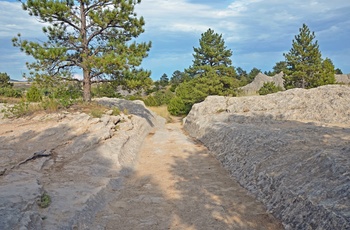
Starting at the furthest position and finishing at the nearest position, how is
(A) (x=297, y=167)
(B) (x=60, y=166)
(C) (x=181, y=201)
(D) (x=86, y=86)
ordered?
(D) (x=86, y=86) < (B) (x=60, y=166) < (C) (x=181, y=201) < (A) (x=297, y=167)

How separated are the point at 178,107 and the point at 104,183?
29.9 metres

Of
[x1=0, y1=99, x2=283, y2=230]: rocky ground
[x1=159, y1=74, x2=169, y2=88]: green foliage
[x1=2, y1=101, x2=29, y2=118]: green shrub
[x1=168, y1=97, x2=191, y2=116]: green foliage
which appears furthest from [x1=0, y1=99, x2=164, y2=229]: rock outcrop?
[x1=159, y1=74, x2=169, y2=88]: green foliage

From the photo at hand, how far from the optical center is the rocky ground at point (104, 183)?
19.3 feet

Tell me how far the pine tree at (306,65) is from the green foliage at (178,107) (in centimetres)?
1449

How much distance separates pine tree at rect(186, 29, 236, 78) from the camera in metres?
37.4

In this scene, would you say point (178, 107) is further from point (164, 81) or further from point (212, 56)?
point (164, 81)

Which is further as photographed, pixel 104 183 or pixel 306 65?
pixel 306 65

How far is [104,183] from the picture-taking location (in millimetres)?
8023

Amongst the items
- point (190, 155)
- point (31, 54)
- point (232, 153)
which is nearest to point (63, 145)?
point (190, 155)

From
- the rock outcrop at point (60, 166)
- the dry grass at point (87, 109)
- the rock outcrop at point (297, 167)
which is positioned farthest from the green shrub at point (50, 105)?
the rock outcrop at point (297, 167)

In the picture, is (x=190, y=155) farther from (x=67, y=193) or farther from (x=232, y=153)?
(x=67, y=193)

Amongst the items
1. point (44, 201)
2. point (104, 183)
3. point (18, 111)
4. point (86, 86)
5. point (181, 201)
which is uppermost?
point (86, 86)

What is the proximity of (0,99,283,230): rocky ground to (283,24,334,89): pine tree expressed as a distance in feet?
99.2

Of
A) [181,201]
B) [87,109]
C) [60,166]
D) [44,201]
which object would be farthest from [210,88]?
[44,201]
